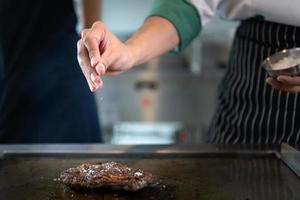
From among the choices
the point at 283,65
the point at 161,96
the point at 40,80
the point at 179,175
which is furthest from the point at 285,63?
the point at 161,96

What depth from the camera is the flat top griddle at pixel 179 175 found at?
0.66 meters

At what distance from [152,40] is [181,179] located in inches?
12.1

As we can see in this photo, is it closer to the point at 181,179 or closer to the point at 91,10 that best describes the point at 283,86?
the point at 181,179

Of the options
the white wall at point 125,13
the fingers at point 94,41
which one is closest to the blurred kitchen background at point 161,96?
the white wall at point 125,13

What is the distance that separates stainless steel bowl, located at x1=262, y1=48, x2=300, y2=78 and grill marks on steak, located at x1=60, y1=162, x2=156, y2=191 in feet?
0.88

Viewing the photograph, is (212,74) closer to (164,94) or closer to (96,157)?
(164,94)

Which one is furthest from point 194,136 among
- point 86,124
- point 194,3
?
point 194,3

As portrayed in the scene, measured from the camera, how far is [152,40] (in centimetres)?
91

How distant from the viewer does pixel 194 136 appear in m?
2.32

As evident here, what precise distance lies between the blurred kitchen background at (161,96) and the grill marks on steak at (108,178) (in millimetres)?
1562

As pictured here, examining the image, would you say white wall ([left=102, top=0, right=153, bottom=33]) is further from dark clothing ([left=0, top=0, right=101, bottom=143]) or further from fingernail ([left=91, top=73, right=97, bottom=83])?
fingernail ([left=91, top=73, right=97, bottom=83])

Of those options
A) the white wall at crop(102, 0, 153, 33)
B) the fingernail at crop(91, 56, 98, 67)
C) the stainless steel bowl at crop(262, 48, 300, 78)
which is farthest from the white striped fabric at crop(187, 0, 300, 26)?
the white wall at crop(102, 0, 153, 33)

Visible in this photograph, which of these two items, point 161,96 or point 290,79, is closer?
point 290,79

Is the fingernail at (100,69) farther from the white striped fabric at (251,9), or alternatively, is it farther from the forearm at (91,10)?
the forearm at (91,10)
